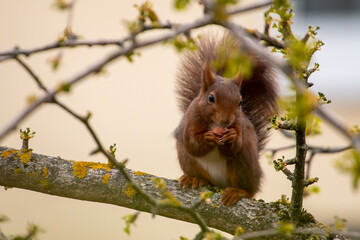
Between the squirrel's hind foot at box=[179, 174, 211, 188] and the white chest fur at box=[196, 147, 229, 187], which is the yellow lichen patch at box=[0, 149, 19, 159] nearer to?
the squirrel's hind foot at box=[179, 174, 211, 188]

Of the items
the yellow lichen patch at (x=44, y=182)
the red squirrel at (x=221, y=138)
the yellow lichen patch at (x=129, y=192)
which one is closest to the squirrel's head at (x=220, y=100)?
the red squirrel at (x=221, y=138)

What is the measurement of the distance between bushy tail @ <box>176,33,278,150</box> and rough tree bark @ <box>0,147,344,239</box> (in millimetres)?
614

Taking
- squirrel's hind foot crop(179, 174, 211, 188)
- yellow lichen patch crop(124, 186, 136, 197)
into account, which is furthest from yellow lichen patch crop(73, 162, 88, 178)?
squirrel's hind foot crop(179, 174, 211, 188)

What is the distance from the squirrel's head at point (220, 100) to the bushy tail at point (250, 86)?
24cm

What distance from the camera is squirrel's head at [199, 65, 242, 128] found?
6.16 feet

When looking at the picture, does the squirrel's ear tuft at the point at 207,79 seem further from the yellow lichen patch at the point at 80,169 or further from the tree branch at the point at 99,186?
the yellow lichen patch at the point at 80,169

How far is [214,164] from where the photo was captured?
203cm

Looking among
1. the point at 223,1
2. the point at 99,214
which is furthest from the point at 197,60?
the point at 99,214

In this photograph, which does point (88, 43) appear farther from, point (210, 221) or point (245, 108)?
point (245, 108)

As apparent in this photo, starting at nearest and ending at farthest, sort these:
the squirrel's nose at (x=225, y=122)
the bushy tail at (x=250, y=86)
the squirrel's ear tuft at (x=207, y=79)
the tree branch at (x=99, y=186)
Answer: the tree branch at (x=99, y=186) → the squirrel's nose at (x=225, y=122) → the squirrel's ear tuft at (x=207, y=79) → the bushy tail at (x=250, y=86)

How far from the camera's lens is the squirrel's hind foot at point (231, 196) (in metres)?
1.78

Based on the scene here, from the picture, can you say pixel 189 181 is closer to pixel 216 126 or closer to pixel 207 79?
pixel 216 126

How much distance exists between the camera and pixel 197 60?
238 centimetres

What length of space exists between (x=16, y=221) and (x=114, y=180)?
8.98ft
